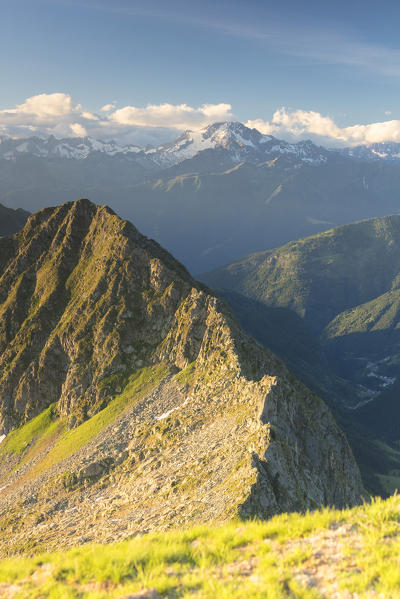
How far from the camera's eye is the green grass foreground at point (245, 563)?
1308 centimetres

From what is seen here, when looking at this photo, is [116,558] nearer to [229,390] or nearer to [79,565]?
[79,565]

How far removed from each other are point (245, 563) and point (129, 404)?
80.5 metres

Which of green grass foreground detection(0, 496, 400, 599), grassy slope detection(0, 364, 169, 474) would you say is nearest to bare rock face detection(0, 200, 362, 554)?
grassy slope detection(0, 364, 169, 474)

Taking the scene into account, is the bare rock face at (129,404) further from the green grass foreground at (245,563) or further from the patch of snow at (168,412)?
the green grass foreground at (245,563)

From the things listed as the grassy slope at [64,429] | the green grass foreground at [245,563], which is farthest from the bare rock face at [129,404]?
the green grass foreground at [245,563]

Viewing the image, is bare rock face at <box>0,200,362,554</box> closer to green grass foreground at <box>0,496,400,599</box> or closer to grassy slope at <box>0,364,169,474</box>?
grassy slope at <box>0,364,169,474</box>

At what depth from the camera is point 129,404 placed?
92312 millimetres

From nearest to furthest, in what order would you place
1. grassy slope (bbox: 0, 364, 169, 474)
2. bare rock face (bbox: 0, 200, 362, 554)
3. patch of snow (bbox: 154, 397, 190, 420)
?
bare rock face (bbox: 0, 200, 362, 554) < patch of snow (bbox: 154, 397, 190, 420) < grassy slope (bbox: 0, 364, 169, 474)

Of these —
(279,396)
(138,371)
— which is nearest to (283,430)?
(279,396)

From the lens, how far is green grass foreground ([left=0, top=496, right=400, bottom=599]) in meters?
13.1

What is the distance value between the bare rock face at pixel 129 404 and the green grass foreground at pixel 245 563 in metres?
26.6

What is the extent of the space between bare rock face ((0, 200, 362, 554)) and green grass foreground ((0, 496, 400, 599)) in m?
26.6

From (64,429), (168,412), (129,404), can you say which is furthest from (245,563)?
(64,429)

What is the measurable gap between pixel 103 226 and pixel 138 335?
45654mm
